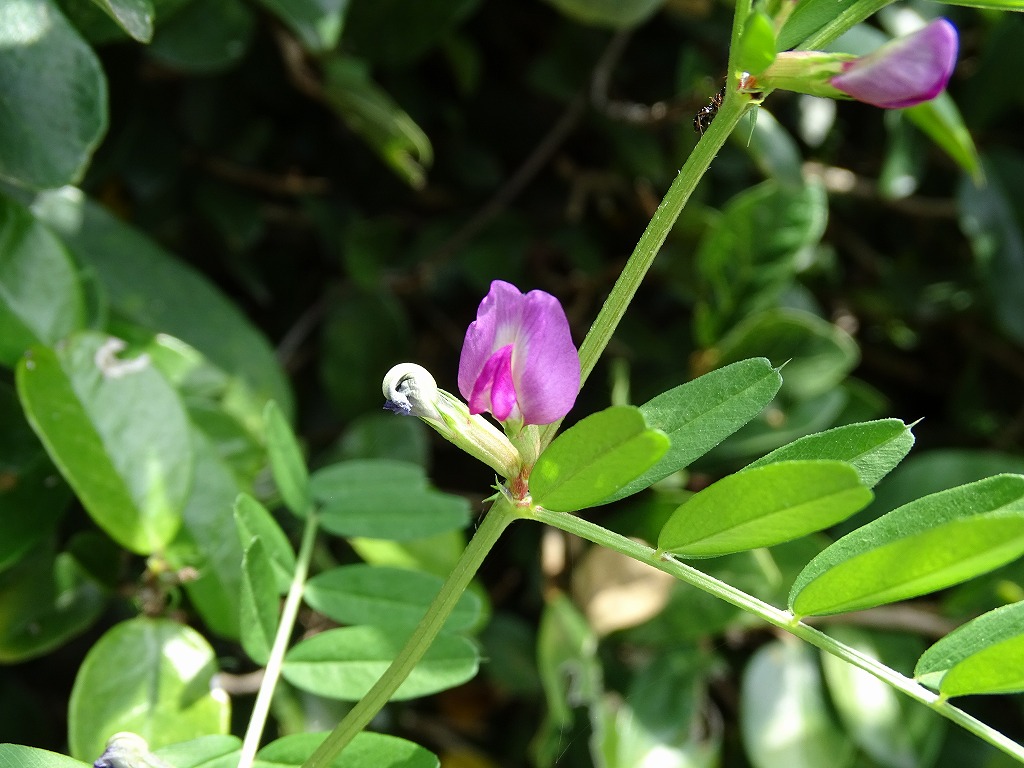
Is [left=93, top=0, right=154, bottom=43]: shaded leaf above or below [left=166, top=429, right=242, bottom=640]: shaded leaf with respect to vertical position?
above

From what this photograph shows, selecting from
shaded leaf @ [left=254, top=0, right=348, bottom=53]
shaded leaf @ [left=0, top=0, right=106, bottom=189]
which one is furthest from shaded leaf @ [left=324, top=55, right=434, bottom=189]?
shaded leaf @ [left=0, top=0, right=106, bottom=189]

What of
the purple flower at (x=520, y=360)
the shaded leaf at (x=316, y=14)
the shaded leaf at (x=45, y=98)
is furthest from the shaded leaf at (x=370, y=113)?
the purple flower at (x=520, y=360)

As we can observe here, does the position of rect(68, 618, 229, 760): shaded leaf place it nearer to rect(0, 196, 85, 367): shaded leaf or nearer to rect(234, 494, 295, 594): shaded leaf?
rect(234, 494, 295, 594): shaded leaf

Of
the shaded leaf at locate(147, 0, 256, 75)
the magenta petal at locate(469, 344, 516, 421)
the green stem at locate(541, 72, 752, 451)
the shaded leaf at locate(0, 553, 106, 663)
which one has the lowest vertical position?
the shaded leaf at locate(0, 553, 106, 663)

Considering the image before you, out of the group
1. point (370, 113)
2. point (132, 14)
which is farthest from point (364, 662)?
point (370, 113)

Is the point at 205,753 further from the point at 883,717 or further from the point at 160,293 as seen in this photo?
the point at 883,717

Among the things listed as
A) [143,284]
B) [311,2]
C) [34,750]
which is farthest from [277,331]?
Answer: [34,750]

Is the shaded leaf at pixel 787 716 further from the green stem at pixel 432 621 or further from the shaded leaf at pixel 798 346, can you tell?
the green stem at pixel 432 621

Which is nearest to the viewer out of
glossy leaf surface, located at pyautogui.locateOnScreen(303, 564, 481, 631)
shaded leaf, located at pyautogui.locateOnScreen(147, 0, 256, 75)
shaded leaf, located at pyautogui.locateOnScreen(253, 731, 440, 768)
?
shaded leaf, located at pyautogui.locateOnScreen(253, 731, 440, 768)
